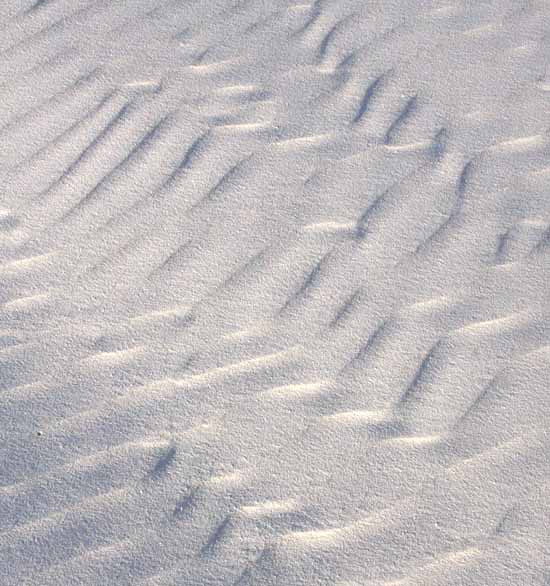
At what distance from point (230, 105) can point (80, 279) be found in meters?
0.94

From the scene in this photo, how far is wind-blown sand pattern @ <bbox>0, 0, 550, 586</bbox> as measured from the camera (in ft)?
9.08

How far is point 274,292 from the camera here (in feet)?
11.0

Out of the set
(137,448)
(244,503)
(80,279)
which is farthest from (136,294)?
(244,503)

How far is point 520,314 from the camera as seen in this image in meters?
3.28

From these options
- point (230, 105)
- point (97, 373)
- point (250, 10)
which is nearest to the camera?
point (97, 373)

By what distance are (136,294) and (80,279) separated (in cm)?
18

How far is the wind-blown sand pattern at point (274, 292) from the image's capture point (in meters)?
2.77

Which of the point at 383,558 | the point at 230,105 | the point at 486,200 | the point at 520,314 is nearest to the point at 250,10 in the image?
the point at 230,105

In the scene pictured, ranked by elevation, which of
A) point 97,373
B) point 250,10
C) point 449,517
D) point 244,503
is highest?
point 250,10

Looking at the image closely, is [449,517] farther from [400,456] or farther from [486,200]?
[486,200]

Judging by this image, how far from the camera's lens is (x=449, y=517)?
2770 millimetres

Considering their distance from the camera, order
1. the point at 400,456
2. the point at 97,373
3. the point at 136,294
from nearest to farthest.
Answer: the point at 400,456 < the point at 97,373 < the point at 136,294

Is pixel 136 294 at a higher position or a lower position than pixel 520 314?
higher

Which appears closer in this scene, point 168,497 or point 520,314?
point 168,497
